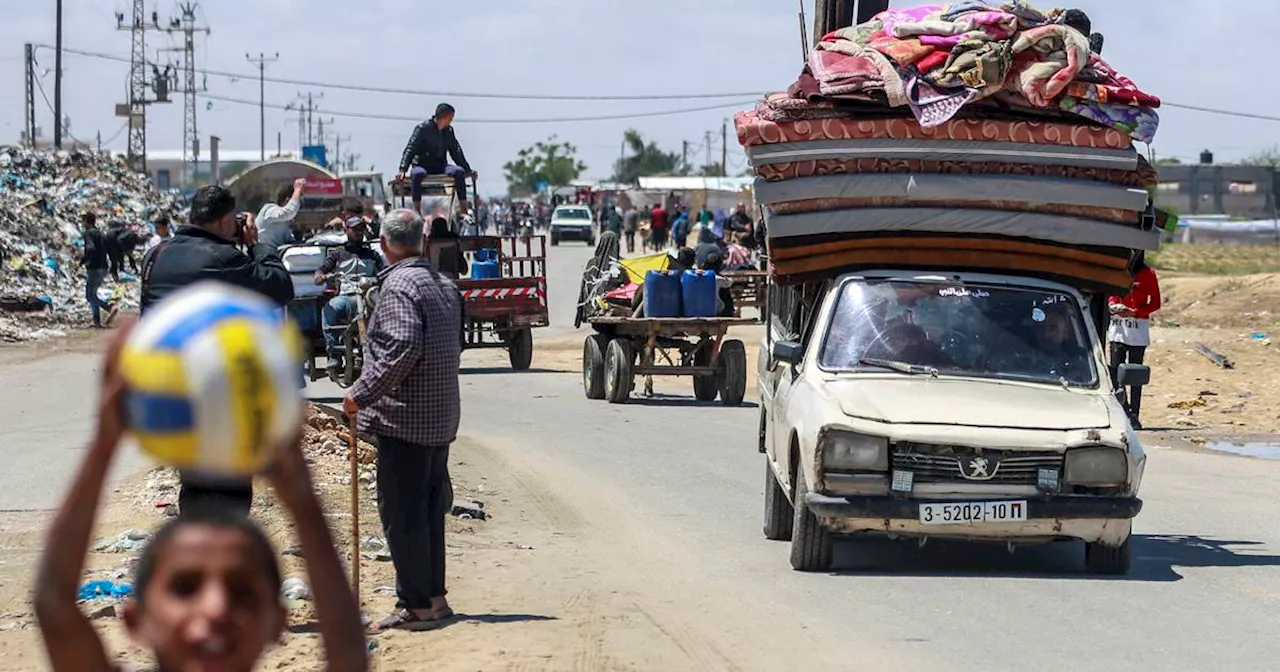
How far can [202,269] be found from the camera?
24.4 ft

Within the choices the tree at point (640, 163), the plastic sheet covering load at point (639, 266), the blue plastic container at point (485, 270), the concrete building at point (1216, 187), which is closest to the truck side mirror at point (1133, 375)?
the plastic sheet covering load at point (639, 266)

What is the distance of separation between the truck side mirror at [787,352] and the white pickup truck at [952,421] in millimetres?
12

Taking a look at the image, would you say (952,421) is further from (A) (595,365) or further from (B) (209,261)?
(A) (595,365)

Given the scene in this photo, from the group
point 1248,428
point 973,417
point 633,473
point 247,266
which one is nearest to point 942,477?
point 973,417

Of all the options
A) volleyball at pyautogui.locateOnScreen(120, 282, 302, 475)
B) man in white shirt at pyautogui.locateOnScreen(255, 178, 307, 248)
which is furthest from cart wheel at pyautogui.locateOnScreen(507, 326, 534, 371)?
volleyball at pyautogui.locateOnScreen(120, 282, 302, 475)

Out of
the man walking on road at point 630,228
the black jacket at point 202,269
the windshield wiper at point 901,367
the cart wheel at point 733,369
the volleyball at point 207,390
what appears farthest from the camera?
the man walking on road at point 630,228

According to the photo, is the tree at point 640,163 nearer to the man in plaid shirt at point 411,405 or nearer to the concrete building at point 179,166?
the concrete building at point 179,166

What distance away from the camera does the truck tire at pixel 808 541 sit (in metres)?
9.92

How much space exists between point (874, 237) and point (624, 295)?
34.0ft

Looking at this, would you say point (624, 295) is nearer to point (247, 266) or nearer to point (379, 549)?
point (379, 549)

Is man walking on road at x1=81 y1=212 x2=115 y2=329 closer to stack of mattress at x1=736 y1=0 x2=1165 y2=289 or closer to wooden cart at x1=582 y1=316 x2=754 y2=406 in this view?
wooden cart at x1=582 y1=316 x2=754 y2=406

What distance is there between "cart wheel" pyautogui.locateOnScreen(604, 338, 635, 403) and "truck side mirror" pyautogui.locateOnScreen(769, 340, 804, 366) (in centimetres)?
972

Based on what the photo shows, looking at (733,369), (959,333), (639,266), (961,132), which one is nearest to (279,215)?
(961,132)

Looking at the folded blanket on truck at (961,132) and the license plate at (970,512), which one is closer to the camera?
the license plate at (970,512)
